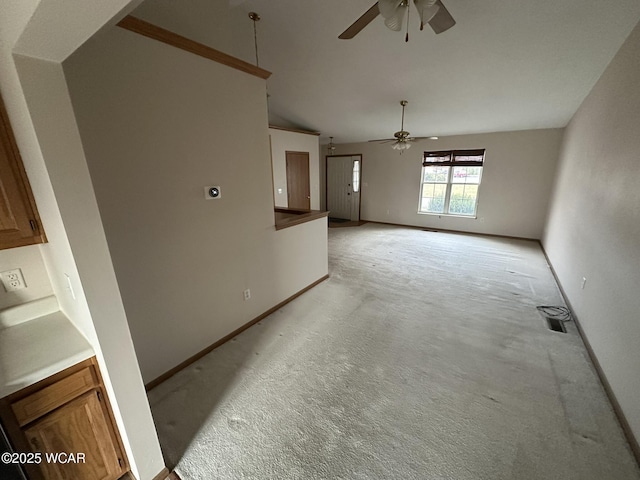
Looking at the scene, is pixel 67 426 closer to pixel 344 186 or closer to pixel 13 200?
pixel 13 200

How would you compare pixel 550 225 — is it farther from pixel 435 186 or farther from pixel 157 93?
pixel 157 93

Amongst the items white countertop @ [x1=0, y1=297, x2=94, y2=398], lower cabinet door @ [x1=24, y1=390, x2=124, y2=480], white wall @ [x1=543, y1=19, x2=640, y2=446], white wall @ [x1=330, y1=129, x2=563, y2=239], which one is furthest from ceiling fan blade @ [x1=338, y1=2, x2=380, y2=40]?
white wall @ [x1=330, y1=129, x2=563, y2=239]

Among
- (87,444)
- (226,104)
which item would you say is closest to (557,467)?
(87,444)

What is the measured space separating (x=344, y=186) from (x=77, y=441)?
7449mm

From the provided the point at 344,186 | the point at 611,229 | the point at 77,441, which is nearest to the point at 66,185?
the point at 77,441

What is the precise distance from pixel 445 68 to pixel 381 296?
3.00 m

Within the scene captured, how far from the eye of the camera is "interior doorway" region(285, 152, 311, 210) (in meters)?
6.03

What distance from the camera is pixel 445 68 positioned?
10.7 ft

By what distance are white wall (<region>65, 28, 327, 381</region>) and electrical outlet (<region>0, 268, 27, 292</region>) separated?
1.32ft

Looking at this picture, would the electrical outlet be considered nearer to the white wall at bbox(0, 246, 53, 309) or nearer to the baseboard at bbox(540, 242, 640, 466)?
the white wall at bbox(0, 246, 53, 309)

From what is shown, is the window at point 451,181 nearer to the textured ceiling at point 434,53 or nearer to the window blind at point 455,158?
the window blind at point 455,158

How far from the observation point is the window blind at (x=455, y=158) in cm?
584

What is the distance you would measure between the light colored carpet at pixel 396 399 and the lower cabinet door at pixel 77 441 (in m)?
0.34

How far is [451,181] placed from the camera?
6.29 m
